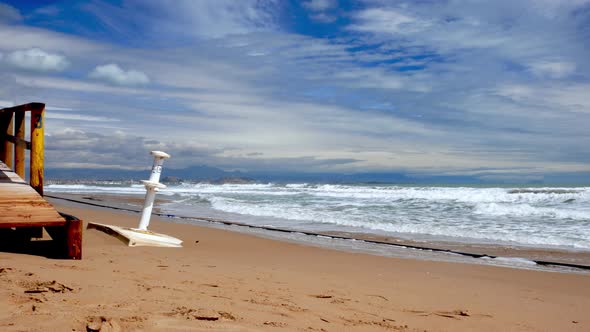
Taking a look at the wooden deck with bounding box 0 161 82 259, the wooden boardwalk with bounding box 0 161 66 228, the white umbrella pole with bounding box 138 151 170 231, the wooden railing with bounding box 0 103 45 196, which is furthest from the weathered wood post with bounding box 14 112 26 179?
the white umbrella pole with bounding box 138 151 170 231

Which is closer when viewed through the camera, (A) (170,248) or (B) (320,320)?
(B) (320,320)

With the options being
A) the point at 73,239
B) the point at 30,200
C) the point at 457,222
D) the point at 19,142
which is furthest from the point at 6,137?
the point at 457,222

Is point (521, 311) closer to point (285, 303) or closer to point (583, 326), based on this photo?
point (583, 326)

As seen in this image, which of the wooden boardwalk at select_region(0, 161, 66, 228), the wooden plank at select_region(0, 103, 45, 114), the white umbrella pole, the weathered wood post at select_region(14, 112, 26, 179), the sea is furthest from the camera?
the sea

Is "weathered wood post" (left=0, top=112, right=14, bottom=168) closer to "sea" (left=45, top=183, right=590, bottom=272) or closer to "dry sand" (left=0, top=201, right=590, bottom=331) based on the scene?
"dry sand" (left=0, top=201, right=590, bottom=331)

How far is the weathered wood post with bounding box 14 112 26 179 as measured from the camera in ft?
23.5

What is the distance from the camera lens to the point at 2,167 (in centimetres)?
699

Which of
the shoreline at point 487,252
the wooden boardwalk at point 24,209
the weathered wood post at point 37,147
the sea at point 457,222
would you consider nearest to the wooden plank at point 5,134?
the weathered wood post at point 37,147

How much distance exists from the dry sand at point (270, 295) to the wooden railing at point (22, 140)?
4.49ft

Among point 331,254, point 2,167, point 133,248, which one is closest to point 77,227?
point 133,248

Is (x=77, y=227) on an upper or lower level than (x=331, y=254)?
upper

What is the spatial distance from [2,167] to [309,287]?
16.5ft

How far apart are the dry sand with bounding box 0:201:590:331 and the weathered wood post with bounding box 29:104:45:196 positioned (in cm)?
123

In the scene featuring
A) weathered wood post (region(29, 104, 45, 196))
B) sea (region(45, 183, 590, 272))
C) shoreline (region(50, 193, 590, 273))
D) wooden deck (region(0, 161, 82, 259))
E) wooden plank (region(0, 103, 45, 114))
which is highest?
wooden plank (region(0, 103, 45, 114))
